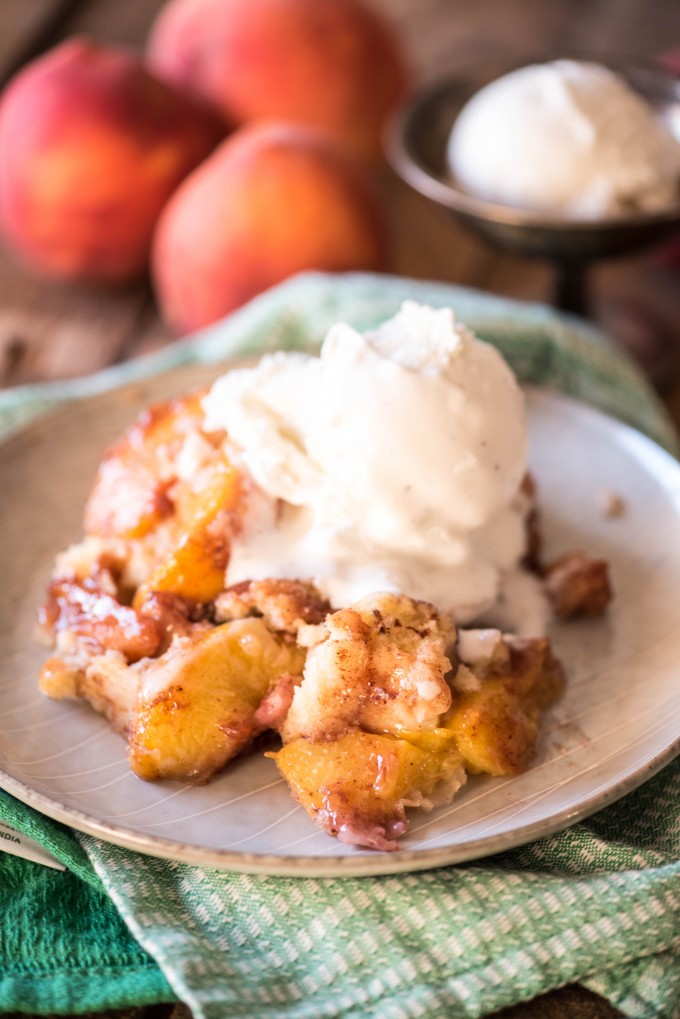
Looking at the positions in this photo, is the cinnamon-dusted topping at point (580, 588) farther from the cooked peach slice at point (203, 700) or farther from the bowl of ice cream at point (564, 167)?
the bowl of ice cream at point (564, 167)

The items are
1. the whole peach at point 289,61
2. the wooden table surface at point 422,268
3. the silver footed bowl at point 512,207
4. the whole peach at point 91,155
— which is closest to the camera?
the silver footed bowl at point 512,207

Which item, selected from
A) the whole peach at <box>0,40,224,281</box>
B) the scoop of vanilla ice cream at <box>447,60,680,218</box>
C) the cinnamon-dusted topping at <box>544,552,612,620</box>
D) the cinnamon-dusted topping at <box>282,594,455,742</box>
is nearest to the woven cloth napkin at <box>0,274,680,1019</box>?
the cinnamon-dusted topping at <box>282,594,455,742</box>

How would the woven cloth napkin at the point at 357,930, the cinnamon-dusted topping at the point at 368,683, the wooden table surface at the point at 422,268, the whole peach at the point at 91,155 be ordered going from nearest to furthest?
the woven cloth napkin at the point at 357,930, the cinnamon-dusted topping at the point at 368,683, the whole peach at the point at 91,155, the wooden table surface at the point at 422,268

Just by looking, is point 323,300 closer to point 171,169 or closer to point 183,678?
point 171,169

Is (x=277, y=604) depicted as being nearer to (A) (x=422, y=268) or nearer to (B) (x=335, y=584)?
(B) (x=335, y=584)

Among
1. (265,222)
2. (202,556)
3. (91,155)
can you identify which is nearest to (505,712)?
(202,556)

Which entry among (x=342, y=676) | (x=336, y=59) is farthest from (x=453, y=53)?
(x=342, y=676)

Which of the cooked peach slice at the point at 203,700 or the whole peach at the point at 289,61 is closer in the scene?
the cooked peach slice at the point at 203,700

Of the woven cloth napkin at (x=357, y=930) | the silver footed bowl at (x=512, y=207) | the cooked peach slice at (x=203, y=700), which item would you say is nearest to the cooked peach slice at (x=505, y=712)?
the woven cloth napkin at (x=357, y=930)
